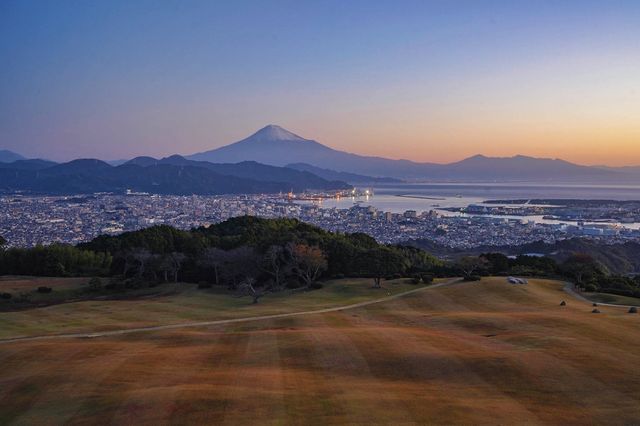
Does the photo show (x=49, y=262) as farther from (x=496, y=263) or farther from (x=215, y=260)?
(x=496, y=263)

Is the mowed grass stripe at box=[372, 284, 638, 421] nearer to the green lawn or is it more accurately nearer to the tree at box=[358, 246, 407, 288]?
the green lawn

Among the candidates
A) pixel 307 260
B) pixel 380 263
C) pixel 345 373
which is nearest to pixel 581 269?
pixel 380 263

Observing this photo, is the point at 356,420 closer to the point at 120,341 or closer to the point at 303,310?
the point at 120,341

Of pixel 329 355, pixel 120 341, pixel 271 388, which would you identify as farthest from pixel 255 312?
pixel 271 388

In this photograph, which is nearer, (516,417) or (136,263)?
(516,417)

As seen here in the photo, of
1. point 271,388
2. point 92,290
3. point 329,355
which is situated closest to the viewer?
point 271,388

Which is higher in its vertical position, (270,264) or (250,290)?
(270,264)

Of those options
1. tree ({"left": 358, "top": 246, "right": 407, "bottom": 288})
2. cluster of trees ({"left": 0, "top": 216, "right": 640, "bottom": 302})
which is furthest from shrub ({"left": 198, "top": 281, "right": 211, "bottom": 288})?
tree ({"left": 358, "top": 246, "right": 407, "bottom": 288})
